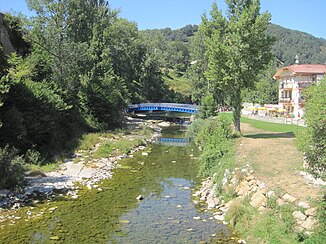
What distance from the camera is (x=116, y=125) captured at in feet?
154

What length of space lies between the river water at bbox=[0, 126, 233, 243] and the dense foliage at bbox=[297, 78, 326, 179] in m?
5.00

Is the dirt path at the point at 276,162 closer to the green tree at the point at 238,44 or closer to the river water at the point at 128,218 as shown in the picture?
the river water at the point at 128,218

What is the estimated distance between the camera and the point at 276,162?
1978 cm

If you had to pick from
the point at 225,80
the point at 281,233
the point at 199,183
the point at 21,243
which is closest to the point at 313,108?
the point at 281,233

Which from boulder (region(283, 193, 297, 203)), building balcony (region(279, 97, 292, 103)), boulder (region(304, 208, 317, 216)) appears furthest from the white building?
boulder (region(304, 208, 317, 216))

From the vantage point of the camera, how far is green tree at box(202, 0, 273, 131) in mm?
28812

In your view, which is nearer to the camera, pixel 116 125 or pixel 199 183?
pixel 199 183

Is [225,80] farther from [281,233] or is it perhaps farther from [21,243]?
[21,243]

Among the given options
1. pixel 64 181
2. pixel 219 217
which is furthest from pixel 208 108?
pixel 219 217

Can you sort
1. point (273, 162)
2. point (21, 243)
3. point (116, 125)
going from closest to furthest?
point (21, 243) → point (273, 162) → point (116, 125)

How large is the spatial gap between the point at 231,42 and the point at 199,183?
43.1ft

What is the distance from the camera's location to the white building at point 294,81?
63594 millimetres

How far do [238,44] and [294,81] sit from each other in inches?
1653

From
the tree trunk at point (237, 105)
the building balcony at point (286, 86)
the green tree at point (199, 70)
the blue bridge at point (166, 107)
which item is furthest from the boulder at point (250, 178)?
the building balcony at point (286, 86)
